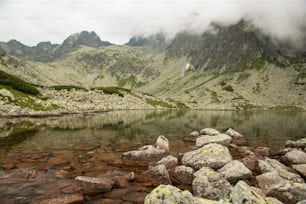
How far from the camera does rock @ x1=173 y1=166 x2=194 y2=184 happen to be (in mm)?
18372

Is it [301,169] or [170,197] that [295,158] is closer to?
[301,169]

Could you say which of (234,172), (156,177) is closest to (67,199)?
(156,177)

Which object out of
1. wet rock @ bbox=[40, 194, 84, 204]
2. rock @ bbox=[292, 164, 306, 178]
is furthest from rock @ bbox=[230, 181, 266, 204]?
rock @ bbox=[292, 164, 306, 178]

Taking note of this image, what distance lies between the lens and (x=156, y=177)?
718 inches

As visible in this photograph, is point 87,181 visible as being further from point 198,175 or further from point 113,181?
point 198,175

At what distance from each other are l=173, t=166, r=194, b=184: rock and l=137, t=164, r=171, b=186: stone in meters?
1.10

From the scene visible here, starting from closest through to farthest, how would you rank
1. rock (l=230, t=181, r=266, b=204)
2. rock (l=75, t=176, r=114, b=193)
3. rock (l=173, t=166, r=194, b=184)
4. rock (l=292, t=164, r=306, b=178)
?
rock (l=230, t=181, r=266, b=204), rock (l=75, t=176, r=114, b=193), rock (l=173, t=166, r=194, b=184), rock (l=292, t=164, r=306, b=178)

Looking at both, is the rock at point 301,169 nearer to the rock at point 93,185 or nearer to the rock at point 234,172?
the rock at point 234,172

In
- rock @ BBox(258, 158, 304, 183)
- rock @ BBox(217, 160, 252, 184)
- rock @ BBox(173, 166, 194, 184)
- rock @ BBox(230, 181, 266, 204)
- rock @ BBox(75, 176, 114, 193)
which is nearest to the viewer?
rock @ BBox(230, 181, 266, 204)

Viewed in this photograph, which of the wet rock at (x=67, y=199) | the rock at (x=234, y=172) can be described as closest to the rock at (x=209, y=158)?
the rock at (x=234, y=172)

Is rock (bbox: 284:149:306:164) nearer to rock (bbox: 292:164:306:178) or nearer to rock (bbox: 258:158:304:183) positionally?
rock (bbox: 292:164:306:178)

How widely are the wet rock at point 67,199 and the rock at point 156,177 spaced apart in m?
5.07

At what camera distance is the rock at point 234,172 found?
17.5m

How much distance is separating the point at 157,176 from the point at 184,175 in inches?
80.9
